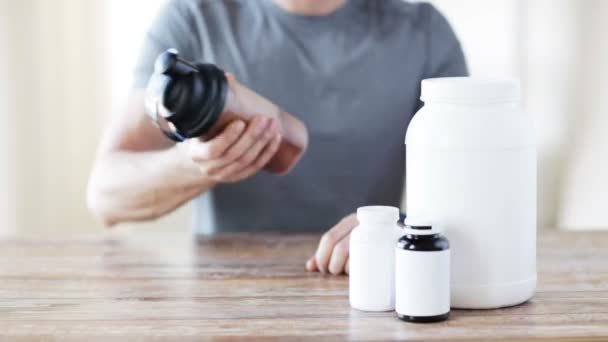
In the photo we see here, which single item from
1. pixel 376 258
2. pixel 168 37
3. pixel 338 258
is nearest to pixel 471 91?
pixel 376 258

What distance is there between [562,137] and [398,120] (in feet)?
4.43

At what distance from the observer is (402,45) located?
1924mm

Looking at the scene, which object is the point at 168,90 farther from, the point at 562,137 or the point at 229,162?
the point at 562,137

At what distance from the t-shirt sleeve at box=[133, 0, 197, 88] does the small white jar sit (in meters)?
0.92

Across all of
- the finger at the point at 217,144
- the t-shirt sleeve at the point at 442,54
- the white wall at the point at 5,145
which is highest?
the t-shirt sleeve at the point at 442,54

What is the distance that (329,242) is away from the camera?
126 centimetres

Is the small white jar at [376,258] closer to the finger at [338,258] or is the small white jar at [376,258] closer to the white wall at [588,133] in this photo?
the finger at [338,258]

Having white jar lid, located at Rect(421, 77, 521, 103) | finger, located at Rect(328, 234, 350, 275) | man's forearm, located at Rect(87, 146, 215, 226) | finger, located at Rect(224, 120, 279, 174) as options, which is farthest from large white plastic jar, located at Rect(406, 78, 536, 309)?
man's forearm, located at Rect(87, 146, 215, 226)

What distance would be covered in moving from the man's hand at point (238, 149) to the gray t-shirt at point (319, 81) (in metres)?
0.47

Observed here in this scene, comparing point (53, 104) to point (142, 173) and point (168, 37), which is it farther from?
point (142, 173)

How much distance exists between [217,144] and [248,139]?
0.05 metres

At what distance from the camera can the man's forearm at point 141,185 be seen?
1618 mm

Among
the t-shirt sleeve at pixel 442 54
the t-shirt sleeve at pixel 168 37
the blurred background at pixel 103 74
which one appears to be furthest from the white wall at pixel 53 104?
the t-shirt sleeve at pixel 442 54

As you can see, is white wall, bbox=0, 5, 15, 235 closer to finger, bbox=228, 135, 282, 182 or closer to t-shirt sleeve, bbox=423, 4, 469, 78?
t-shirt sleeve, bbox=423, 4, 469, 78
